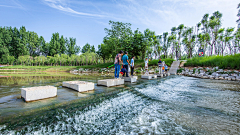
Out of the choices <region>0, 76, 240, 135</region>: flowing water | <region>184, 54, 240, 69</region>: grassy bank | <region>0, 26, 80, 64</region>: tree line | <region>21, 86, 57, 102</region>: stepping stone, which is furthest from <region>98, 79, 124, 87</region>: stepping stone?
<region>0, 26, 80, 64</region>: tree line

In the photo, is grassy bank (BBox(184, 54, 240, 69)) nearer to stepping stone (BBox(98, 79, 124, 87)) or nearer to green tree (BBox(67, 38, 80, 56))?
stepping stone (BBox(98, 79, 124, 87))

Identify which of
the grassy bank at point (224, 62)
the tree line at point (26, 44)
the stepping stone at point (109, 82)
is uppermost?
the tree line at point (26, 44)

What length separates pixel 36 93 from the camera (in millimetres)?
3848

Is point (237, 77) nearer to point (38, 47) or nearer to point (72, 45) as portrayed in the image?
point (72, 45)

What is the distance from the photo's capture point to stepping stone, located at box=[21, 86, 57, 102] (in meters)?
3.65

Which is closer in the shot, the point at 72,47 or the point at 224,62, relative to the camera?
the point at 224,62

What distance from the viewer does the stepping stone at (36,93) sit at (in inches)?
144

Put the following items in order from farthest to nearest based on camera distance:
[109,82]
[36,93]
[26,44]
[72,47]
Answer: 1. [72,47]
2. [26,44]
3. [109,82]
4. [36,93]

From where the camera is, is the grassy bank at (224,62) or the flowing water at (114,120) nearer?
the flowing water at (114,120)

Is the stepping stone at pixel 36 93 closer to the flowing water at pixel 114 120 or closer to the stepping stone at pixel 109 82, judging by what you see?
the flowing water at pixel 114 120

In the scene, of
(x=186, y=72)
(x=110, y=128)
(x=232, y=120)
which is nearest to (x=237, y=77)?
(x=186, y=72)

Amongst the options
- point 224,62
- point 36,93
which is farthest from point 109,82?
point 224,62

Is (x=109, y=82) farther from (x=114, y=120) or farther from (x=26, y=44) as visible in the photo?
(x=26, y=44)

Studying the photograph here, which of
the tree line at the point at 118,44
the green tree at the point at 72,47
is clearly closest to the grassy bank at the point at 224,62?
the tree line at the point at 118,44
